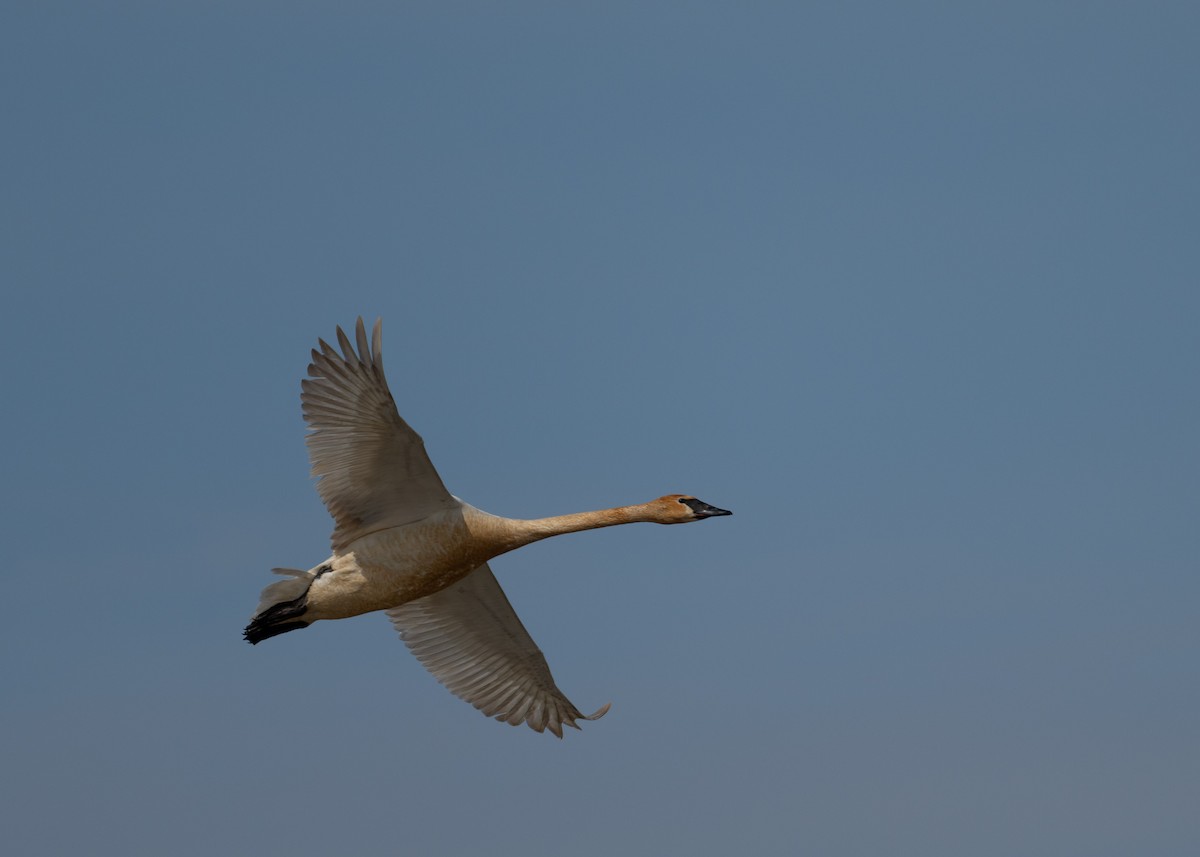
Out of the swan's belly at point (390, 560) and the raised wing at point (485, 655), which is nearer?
the swan's belly at point (390, 560)

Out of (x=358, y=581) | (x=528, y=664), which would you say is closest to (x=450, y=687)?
(x=528, y=664)

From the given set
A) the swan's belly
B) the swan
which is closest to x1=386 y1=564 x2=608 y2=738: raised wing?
the swan

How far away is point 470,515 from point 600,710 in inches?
151

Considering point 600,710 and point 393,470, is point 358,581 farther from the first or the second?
point 600,710

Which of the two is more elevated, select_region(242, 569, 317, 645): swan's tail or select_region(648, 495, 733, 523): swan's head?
select_region(648, 495, 733, 523): swan's head

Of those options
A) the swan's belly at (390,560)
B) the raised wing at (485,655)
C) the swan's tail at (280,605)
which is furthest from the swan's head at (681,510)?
the swan's tail at (280,605)

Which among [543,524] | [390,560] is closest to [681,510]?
[543,524]

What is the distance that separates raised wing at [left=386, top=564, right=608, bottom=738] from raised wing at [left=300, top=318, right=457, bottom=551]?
7.08 feet

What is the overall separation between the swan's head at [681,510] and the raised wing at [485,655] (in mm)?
2385

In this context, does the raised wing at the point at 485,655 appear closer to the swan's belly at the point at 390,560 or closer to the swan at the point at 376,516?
the swan at the point at 376,516

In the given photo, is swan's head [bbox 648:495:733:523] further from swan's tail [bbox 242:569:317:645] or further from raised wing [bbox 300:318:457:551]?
swan's tail [bbox 242:569:317:645]

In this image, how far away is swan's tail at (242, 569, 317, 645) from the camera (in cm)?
1883

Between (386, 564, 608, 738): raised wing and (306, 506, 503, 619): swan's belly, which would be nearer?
(306, 506, 503, 619): swan's belly

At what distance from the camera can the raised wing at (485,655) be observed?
68.6 ft
